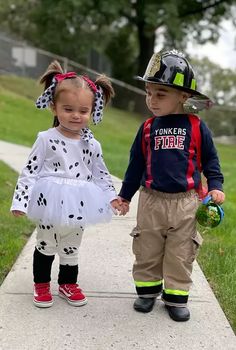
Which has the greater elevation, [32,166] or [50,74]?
[50,74]

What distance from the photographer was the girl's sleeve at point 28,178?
299 centimetres

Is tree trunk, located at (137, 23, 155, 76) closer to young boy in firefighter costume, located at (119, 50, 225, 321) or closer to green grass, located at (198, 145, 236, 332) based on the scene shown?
green grass, located at (198, 145, 236, 332)

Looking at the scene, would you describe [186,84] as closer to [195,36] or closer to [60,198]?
[60,198]

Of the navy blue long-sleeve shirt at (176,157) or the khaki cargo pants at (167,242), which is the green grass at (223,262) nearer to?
the khaki cargo pants at (167,242)

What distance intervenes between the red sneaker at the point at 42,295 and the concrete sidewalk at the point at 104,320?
0.04 m

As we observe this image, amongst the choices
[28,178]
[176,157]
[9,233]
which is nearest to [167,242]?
[176,157]

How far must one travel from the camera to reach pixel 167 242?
3.17 metres

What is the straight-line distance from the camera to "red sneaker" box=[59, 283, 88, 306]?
10.9ft

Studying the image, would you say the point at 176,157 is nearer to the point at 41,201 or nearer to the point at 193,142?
the point at 193,142

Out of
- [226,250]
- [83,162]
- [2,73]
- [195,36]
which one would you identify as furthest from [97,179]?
[195,36]

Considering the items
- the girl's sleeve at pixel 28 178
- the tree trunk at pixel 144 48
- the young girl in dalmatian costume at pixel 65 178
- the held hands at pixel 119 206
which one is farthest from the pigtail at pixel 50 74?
the tree trunk at pixel 144 48

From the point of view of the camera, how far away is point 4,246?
4.32 metres

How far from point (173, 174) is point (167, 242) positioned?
0.42 meters

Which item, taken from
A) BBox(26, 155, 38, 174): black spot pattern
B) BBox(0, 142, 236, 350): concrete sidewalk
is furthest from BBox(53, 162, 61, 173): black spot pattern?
BBox(0, 142, 236, 350): concrete sidewalk
